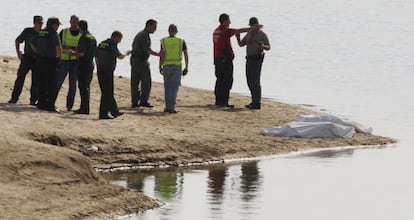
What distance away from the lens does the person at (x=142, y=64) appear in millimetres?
24875

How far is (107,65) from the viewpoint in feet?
75.6

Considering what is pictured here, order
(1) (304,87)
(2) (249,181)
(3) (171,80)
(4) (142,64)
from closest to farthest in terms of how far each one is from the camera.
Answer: (2) (249,181), (3) (171,80), (4) (142,64), (1) (304,87)

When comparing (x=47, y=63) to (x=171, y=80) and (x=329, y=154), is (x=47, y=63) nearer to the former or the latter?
(x=171, y=80)

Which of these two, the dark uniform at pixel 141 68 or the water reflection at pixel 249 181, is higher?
the dark uniform at pixel 141 68

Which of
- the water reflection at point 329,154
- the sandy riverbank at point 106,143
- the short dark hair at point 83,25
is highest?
the short dark hair at point 83,25

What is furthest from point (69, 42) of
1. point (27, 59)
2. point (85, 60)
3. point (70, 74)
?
point (27, 59)

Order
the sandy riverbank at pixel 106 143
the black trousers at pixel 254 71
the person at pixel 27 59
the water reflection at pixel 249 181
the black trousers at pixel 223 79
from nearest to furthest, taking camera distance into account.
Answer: the sandy riverbank at pixel 106 143, the water reflection at pixel 249 181, the person at pixel 27 59, the black trousers at pixel 254 71, the black trousers at pixel 223 79

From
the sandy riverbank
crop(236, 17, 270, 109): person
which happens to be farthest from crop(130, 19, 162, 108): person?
crop(236, 17, 270, 109): person

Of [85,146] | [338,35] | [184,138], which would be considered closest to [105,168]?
[85,146]

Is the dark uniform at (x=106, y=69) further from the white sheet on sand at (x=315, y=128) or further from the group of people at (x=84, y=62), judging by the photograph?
the white sheet on sand at (x=315, y=128)

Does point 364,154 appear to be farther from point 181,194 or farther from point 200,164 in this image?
point 181,194

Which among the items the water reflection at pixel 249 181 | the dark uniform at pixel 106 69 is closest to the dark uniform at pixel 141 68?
the dark uniform at pixel 106 69

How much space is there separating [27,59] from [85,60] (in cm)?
112

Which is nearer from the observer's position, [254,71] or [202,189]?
[202,189]
